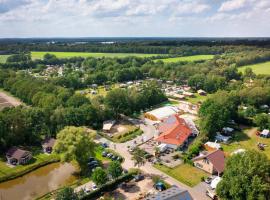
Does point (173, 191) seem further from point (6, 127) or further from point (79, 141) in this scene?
point (6, 127)

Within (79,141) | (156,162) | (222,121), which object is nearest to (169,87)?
(222,121)

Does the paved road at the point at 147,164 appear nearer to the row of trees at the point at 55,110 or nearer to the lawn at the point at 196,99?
the row of trees at the point at 55,110

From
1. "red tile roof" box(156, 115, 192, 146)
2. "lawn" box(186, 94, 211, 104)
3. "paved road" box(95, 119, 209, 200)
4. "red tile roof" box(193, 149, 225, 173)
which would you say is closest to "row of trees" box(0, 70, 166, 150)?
"paved road" box(95, 119, 209, 200)

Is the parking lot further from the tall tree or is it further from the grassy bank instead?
the grassy bank

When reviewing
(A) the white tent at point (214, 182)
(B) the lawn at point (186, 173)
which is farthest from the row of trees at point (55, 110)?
(A) the white tent at point (214, 182)

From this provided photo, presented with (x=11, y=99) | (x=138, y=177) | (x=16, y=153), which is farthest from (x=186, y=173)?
(x=11, y=99)

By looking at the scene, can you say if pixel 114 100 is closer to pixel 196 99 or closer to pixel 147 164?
pixel 147 164
